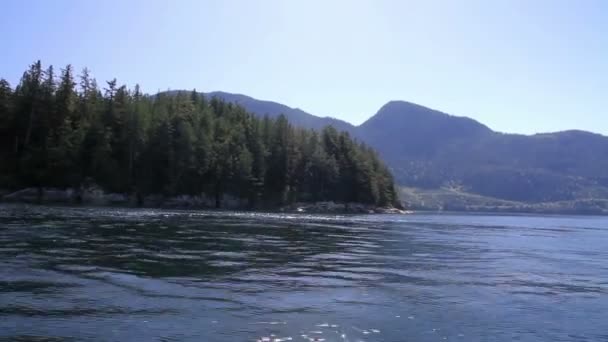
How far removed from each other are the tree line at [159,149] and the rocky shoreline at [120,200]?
1651 mm

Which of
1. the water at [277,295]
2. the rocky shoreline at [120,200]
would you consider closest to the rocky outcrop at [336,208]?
the rocky shoreline at [120,200]

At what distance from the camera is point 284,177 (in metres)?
168

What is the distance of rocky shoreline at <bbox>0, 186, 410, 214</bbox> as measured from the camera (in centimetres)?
11062

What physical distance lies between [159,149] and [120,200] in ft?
65.7

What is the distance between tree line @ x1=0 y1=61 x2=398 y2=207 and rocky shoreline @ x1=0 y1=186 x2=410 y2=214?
5.42 ft

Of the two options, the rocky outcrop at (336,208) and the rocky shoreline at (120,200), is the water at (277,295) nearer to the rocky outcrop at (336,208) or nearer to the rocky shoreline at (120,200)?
the rocky shoreline at (120,200)

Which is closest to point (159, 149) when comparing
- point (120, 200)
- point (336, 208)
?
point (120, 200)

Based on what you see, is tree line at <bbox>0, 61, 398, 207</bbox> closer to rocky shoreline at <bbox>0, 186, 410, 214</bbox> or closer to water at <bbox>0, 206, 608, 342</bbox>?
rocky shoreline at <bbox>0, 186, 410, 214</bbox>

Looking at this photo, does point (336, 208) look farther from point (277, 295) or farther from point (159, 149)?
point (277, 295)

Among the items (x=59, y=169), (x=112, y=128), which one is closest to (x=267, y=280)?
(x=59, y=169)

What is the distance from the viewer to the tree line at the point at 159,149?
404ft

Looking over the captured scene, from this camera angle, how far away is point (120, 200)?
125m

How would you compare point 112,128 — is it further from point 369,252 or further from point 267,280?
point 267,280


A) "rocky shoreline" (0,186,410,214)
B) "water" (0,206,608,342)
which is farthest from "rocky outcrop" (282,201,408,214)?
"water" (0,206,608,342)
